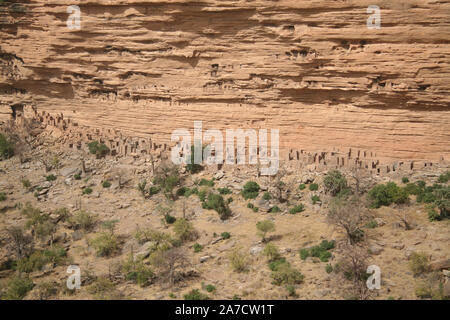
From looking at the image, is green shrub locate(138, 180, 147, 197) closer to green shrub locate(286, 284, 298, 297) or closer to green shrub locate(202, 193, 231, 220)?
green shrub locate(202, 193, 231, 220)

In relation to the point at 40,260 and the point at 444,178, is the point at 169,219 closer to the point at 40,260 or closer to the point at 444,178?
the point at 40,260

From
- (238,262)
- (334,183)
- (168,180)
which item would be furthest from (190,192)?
→ (334,183)

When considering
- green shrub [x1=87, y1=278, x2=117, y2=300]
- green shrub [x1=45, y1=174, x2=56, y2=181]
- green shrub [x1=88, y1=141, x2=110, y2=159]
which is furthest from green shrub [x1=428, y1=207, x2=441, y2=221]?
green shrub [x1=45, y1=174, x2=56, y2=181]

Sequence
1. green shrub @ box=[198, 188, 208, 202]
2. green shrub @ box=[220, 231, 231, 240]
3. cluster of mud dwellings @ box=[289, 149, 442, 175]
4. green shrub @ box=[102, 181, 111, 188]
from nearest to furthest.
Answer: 1. green shrub @ box=[220, 231, 231, 240]
2. cluster of mud dwellings @ box=[289, 149, 442, 175]
3. green shrub @ box=[198, 188, 208, 202]
4. green shrub @ box=[102, 181, 111, 188]

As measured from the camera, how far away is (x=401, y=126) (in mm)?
24875

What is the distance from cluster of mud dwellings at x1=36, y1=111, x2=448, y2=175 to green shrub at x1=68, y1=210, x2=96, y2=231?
4972 mm

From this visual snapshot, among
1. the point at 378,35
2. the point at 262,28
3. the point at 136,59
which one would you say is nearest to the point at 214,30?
the point at 262,28

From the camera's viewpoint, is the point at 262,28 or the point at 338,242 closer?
the point at 338,242

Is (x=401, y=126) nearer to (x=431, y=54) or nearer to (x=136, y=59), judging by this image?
(x=431, y=54)

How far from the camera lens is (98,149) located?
92.5 ft

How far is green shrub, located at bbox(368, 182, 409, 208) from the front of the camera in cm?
Result: 2266

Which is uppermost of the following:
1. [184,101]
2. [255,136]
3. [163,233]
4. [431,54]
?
[431,54]

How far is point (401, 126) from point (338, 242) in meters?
6.91

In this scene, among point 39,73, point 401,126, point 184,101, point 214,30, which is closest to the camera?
point 401,126
